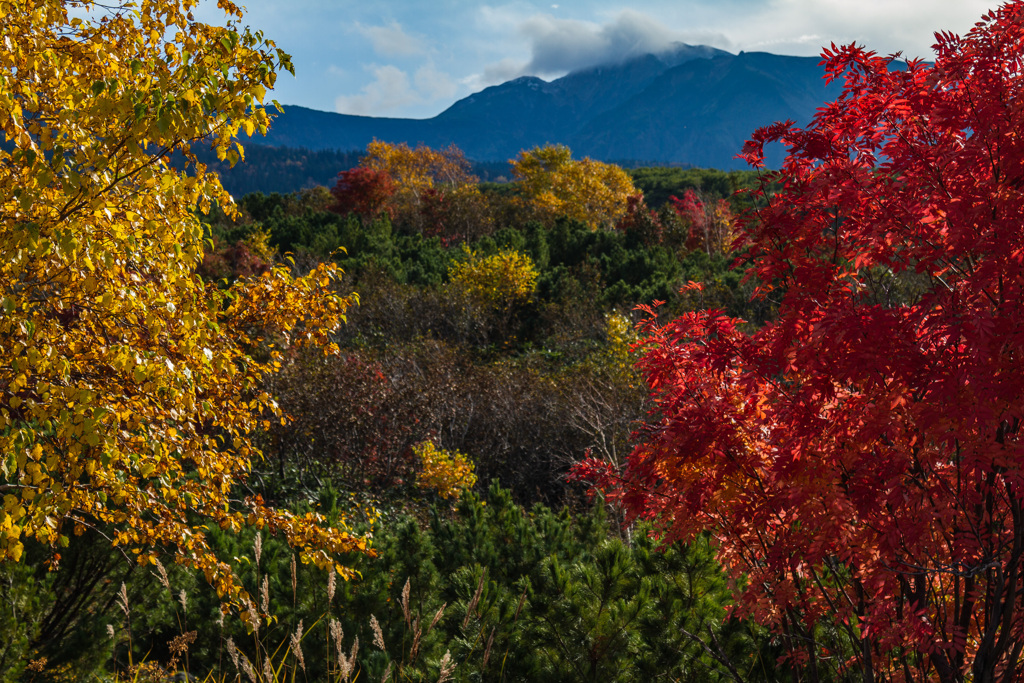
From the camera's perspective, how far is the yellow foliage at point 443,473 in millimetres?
9039

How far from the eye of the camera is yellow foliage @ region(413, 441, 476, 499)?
29.7 ft

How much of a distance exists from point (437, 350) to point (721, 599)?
977 centimetres

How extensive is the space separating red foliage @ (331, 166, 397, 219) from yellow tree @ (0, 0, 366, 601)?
3312 centimetres

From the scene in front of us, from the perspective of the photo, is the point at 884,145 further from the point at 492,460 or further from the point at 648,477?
the point at 492,460

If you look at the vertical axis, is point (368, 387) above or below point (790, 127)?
below

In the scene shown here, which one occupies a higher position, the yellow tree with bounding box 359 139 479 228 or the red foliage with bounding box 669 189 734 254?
the yellow tree with bounding box 359 139 479 228

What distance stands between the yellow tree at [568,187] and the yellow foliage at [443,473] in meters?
25.6

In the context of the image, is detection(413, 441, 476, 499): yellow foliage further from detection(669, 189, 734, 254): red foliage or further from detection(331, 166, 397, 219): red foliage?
detection(331, 166, 397, 219): red foliage

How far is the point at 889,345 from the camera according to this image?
2.24 meters

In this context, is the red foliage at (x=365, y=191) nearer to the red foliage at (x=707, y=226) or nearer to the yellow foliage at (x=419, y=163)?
the yellow foliage at (x=419, y=163)

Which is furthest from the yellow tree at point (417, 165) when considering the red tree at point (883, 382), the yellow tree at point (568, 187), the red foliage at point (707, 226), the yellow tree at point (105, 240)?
the red tree at point (883, 382)

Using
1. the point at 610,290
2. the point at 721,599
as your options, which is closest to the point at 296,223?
the point at 610,290

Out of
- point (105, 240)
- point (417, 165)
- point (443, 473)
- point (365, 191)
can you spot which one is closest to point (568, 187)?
point (365, 191)

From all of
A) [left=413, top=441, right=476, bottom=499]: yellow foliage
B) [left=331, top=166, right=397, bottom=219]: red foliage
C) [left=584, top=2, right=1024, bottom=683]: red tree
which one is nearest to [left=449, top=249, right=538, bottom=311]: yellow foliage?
[left=413, top=441, right=476, bottom=499]: yellow foliage
